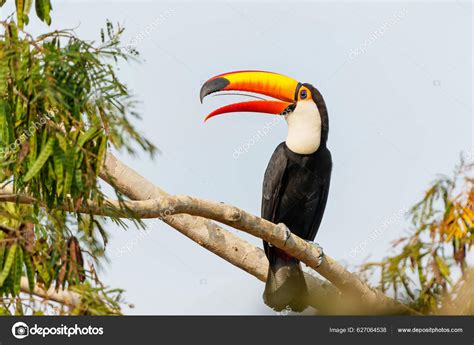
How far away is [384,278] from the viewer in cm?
425

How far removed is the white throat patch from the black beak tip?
635 millimetres

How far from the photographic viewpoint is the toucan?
5.84m

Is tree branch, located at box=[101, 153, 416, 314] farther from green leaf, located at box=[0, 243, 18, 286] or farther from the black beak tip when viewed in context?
green leaf, located at box=[0, 243, 18, 286]

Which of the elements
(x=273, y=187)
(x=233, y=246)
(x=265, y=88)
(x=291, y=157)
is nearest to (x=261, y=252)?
(x=233, y=246)

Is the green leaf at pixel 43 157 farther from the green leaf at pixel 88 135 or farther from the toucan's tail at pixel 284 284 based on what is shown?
the toucan's tail at pixel 284 284

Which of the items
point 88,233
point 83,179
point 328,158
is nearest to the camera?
point 83,179

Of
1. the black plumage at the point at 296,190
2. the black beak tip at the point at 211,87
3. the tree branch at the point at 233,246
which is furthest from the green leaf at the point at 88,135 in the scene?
the black beak tip at the point at 211,87

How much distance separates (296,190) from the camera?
19.4 feet

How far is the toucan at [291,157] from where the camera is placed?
5.84 m

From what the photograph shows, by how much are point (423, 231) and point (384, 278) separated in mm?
379

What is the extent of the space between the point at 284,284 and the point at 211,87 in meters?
1.62
